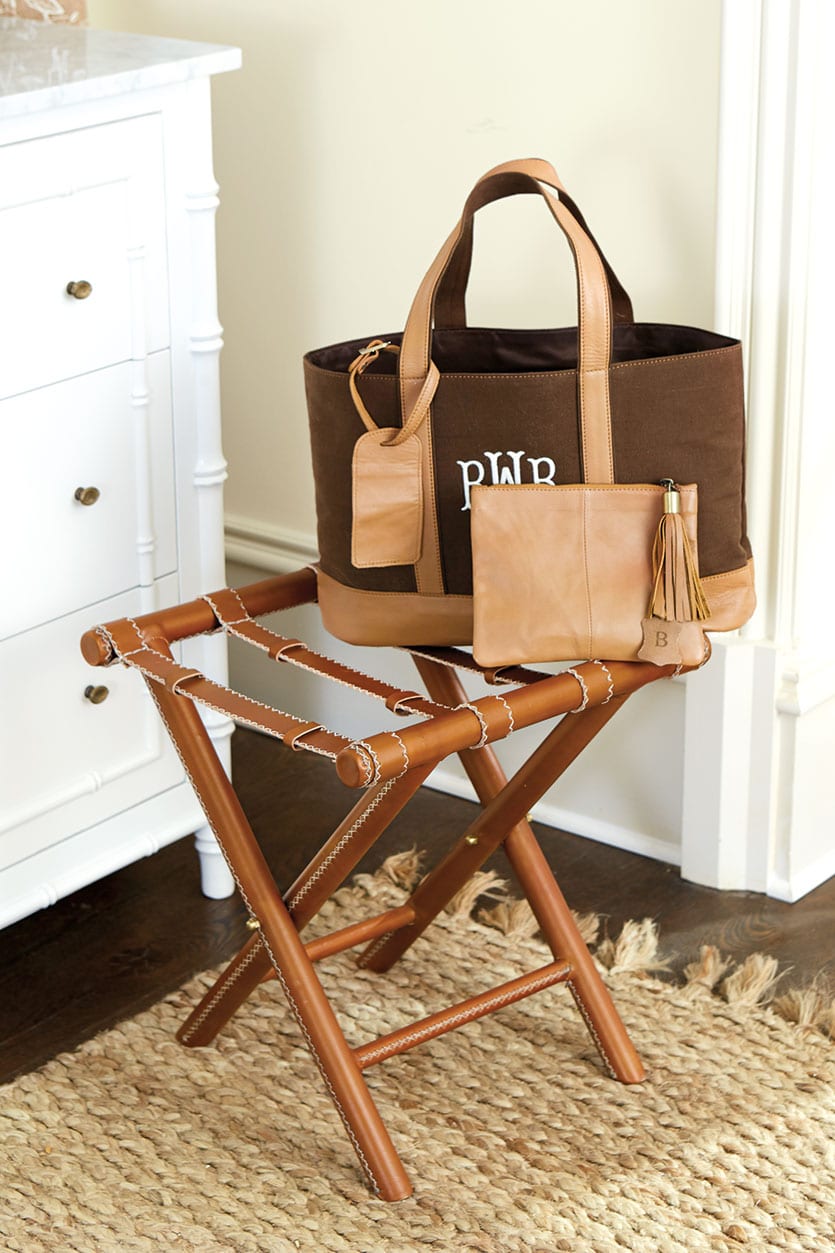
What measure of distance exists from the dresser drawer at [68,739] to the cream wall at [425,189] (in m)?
0.46

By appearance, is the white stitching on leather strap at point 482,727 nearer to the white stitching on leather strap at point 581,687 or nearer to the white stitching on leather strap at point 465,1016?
the white stitching on leather strap at point 581,687

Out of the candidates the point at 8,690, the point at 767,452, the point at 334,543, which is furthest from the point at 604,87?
the point at 8,690

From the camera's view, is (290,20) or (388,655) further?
(388,655)

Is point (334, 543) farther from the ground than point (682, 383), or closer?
closer

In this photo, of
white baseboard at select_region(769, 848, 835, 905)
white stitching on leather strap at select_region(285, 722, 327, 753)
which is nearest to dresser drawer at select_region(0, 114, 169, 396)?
white stitching on leather strap at select_region(285, 722, 327, 753)

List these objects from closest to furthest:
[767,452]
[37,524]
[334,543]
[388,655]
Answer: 1. [334,543]
2. [37,524]
3. [767,452]
4. [388,655]

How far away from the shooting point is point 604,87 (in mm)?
1803

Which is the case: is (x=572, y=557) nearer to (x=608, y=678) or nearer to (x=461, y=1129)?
(x=608, y=678)

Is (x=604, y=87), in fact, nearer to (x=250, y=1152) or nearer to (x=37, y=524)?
(x=37, y=524)

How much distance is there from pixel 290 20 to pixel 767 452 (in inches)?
33.1

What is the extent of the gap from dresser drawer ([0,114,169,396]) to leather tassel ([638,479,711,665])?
61cm

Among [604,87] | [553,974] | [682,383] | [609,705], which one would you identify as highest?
[604,87]

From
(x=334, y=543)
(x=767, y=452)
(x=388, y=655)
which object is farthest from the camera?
(x=388, y=655)

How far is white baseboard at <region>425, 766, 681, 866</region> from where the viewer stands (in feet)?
6.60
